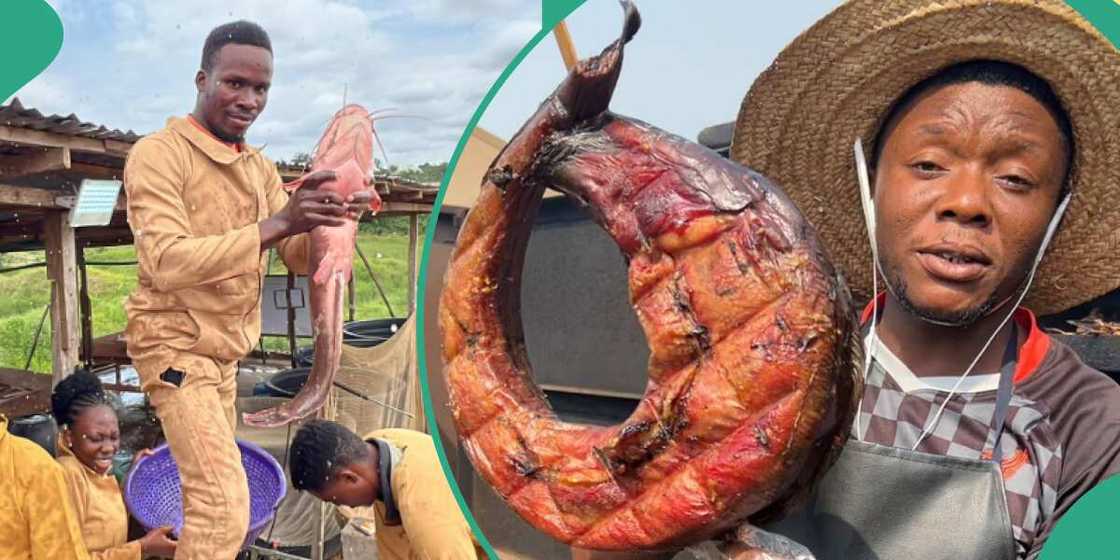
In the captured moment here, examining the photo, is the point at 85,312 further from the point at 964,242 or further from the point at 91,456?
the point at 964,242

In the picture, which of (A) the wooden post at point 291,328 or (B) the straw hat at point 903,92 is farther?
(A) the wooden post at point 291,328

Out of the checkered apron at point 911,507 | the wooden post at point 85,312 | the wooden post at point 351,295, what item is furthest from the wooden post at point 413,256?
the checkered apron at point 911,507

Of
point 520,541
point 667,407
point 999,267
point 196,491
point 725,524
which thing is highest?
point 999,267

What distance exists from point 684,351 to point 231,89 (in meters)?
1.85

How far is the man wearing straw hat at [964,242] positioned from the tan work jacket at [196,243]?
154cm

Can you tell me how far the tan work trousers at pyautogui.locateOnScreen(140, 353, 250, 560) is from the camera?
90.7 inches

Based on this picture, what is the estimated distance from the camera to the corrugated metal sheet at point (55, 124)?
2.41 meters

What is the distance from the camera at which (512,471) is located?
1.07m

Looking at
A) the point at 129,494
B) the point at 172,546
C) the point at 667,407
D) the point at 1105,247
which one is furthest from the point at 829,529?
the point at 129,494

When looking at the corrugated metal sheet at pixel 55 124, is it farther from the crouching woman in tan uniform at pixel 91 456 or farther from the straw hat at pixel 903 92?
the straw hat at pixel 903 92

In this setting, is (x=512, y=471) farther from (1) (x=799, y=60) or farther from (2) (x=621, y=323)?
(2) (x=621, y=323)

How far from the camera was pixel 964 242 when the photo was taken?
1.15 m

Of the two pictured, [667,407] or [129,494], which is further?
[129,494]

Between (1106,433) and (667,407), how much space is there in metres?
0.86
